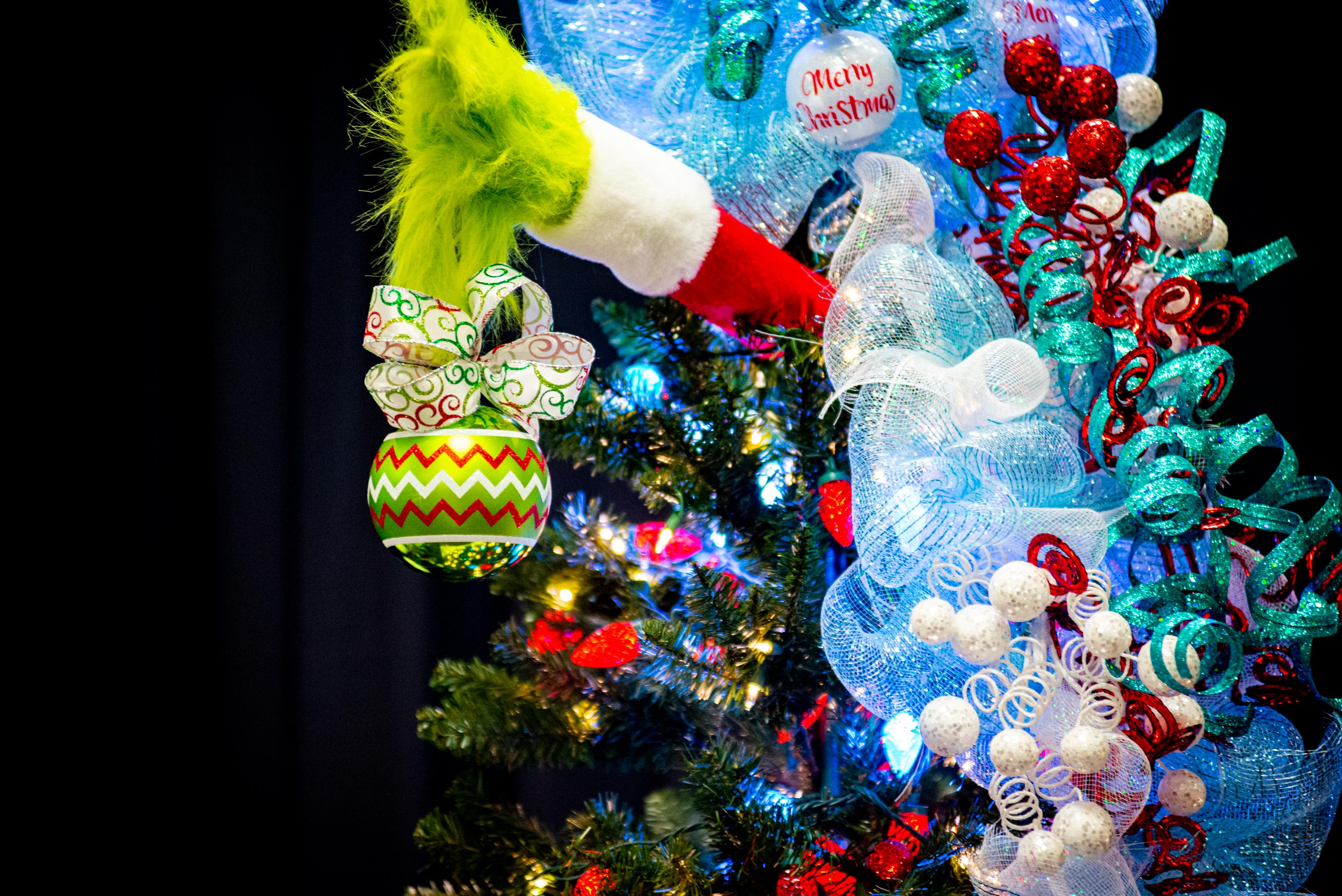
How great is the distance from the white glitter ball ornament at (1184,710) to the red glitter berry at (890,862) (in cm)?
17

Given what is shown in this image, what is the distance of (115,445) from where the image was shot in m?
1.05

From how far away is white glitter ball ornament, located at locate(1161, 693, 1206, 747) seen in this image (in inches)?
18.0

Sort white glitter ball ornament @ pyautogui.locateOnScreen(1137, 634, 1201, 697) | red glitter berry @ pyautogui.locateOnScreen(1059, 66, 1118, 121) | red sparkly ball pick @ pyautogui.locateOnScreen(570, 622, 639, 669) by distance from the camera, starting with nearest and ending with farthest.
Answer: white glitter ball ornament @ pyautogui.locateOnScreen(1137, 634, 1201, 697) < red glitter berry @ pyautogui.locateOnScreen(1059, 66, 1118, 121) < red sparkly ball pick @ pyautogui.locateOnScreen(570, 622, 639, 669)

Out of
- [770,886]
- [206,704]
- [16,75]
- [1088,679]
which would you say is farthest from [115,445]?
[1088,679]

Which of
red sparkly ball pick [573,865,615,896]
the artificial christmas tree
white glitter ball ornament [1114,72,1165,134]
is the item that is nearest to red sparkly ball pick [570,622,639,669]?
the artificial christmas tree

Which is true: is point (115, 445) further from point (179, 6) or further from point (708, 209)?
point (708, 209)

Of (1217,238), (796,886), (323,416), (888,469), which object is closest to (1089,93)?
(1217,238)

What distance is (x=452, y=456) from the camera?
0.47 metres

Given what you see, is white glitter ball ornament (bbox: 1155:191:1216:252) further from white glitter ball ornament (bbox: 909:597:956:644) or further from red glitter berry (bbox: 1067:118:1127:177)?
white glitter ball ornament (bbox: 909:597:956:644)

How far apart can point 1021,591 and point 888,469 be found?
0.09m

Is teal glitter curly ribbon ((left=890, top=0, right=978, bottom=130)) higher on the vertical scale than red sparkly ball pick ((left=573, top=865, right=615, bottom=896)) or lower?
higher

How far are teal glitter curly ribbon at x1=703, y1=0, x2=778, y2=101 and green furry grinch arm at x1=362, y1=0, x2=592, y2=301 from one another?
4.4 inches

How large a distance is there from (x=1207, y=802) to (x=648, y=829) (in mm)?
349

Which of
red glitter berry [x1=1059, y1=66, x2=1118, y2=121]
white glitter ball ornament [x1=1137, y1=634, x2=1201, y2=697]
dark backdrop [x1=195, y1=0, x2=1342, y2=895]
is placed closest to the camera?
white glitter ball ornament [x1=1137, y1=634, x2=1201, y2=697]
